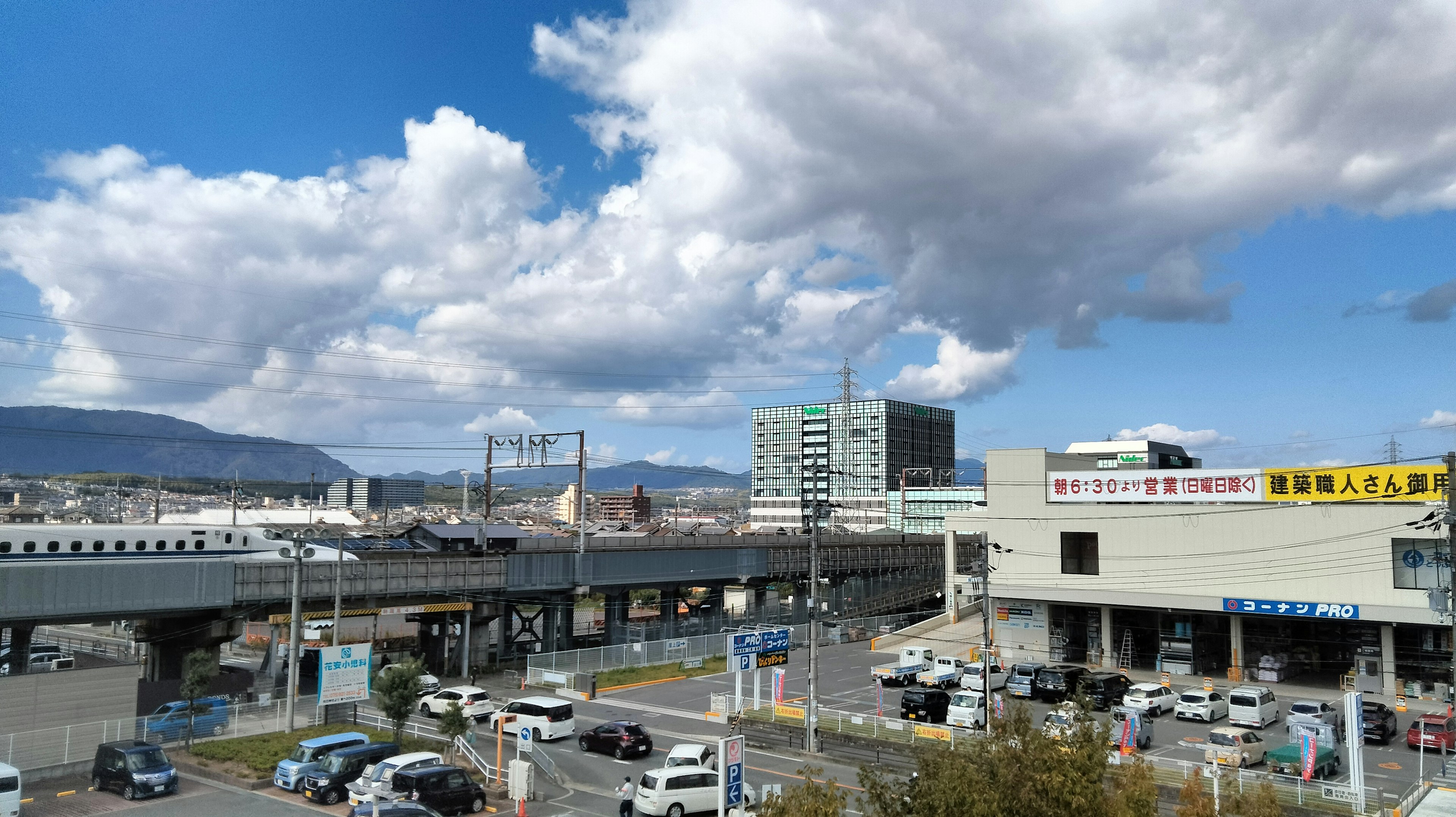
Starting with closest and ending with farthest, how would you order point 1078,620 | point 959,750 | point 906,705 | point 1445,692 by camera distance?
point 959,750
point 906,705
point 1445,692
point 1078,620

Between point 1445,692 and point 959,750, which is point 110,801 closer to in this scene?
point 959,750

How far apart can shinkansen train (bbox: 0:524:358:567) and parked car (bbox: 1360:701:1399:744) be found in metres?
45.0

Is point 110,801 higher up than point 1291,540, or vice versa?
point 1291,540

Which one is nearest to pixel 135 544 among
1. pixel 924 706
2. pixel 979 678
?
pixel 924 706

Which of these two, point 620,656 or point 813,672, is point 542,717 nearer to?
point 813,672

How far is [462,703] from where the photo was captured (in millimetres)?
37562

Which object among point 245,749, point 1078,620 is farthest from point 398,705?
point 1078,620

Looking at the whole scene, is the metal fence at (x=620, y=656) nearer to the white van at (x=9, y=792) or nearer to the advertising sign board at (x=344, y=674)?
the advertising sign board at (x=344, y=674)

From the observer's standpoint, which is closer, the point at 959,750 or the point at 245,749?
the point at 959,750

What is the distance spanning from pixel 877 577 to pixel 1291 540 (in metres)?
40.5

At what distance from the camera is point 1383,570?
4444 cm

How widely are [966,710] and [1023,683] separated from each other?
7.65 m

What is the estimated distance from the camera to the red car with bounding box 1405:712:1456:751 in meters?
31.0

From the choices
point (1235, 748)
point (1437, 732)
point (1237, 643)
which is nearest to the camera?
point (1235, 748)
